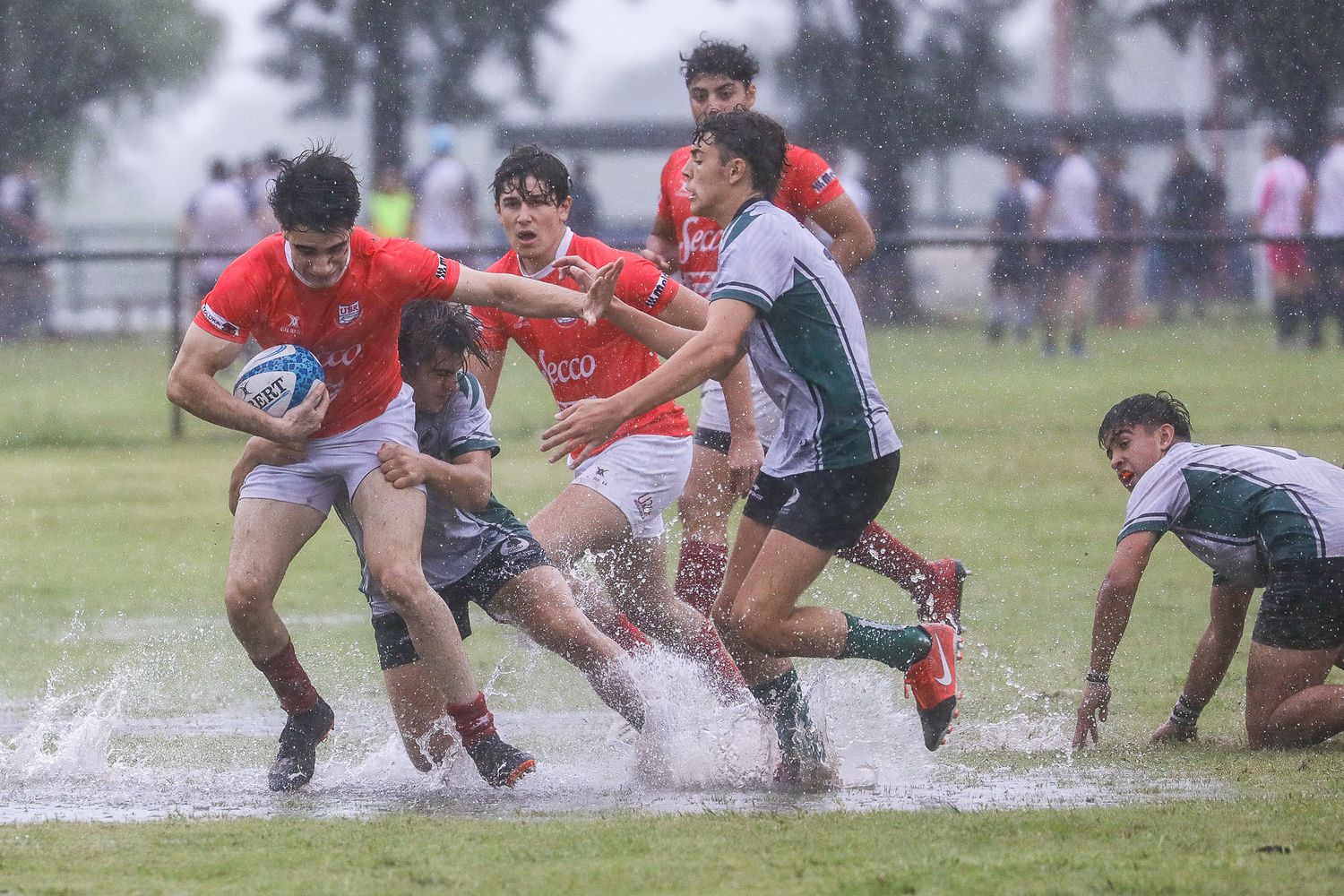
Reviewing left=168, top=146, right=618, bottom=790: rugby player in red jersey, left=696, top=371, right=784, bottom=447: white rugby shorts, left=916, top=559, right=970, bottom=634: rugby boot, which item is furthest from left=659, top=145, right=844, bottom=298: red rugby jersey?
left=168, top=146, right=618, bottom=790: rugby player in red jersey

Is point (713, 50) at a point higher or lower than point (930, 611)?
higher

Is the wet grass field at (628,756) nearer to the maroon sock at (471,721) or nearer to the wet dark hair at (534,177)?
the maroon sock at (471,721)

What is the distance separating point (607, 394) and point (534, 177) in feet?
2.29

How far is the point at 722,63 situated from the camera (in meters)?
6.77

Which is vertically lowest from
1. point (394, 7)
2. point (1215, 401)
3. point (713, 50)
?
point (1215, 401)

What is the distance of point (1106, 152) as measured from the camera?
26062mm

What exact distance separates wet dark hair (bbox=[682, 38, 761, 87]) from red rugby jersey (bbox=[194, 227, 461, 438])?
6.20 feet

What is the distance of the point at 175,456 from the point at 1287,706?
908 cm

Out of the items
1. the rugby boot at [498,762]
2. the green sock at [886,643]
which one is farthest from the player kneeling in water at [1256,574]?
the rugby boot at [498,762]

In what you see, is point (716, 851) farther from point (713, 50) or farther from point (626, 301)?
point (713, 50)

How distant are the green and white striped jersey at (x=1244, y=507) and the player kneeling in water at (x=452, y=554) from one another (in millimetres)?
1626

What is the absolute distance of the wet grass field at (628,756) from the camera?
3.93m

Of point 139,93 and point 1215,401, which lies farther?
point 139,93

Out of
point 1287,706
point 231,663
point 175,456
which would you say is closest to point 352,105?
point 175,456
